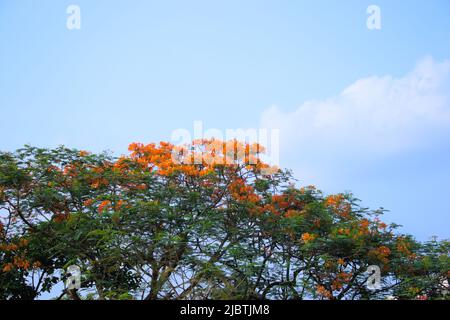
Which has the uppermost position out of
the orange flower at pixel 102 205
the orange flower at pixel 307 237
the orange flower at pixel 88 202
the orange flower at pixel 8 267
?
the orange flower at pixel 88 202

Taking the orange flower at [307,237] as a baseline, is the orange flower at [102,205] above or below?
above

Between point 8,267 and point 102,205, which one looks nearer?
point 102,205

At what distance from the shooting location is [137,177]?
336 inches

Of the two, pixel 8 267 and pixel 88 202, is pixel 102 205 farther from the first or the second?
pixel 8 267

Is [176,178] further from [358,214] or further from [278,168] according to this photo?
[358,214]

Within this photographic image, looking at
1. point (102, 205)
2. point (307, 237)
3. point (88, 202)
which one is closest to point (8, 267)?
point (88, 202)

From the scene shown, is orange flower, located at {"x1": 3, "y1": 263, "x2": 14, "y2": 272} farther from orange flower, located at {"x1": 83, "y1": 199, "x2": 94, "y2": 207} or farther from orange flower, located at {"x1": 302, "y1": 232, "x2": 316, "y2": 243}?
orange flower, located at {"x1": 302, "y1": 232, "x2": 316, "y2": 243}

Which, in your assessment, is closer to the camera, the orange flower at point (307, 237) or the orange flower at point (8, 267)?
the orange flower at point (307, 237)

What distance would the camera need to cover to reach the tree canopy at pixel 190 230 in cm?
790

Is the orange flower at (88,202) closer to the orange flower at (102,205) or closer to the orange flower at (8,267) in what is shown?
the orange flower at (102,205)

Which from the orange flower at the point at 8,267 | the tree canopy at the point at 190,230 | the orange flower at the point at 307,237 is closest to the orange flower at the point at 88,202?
the tree canopy at the point at 190,230

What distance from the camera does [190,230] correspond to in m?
7.84

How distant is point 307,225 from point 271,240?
646 mm
